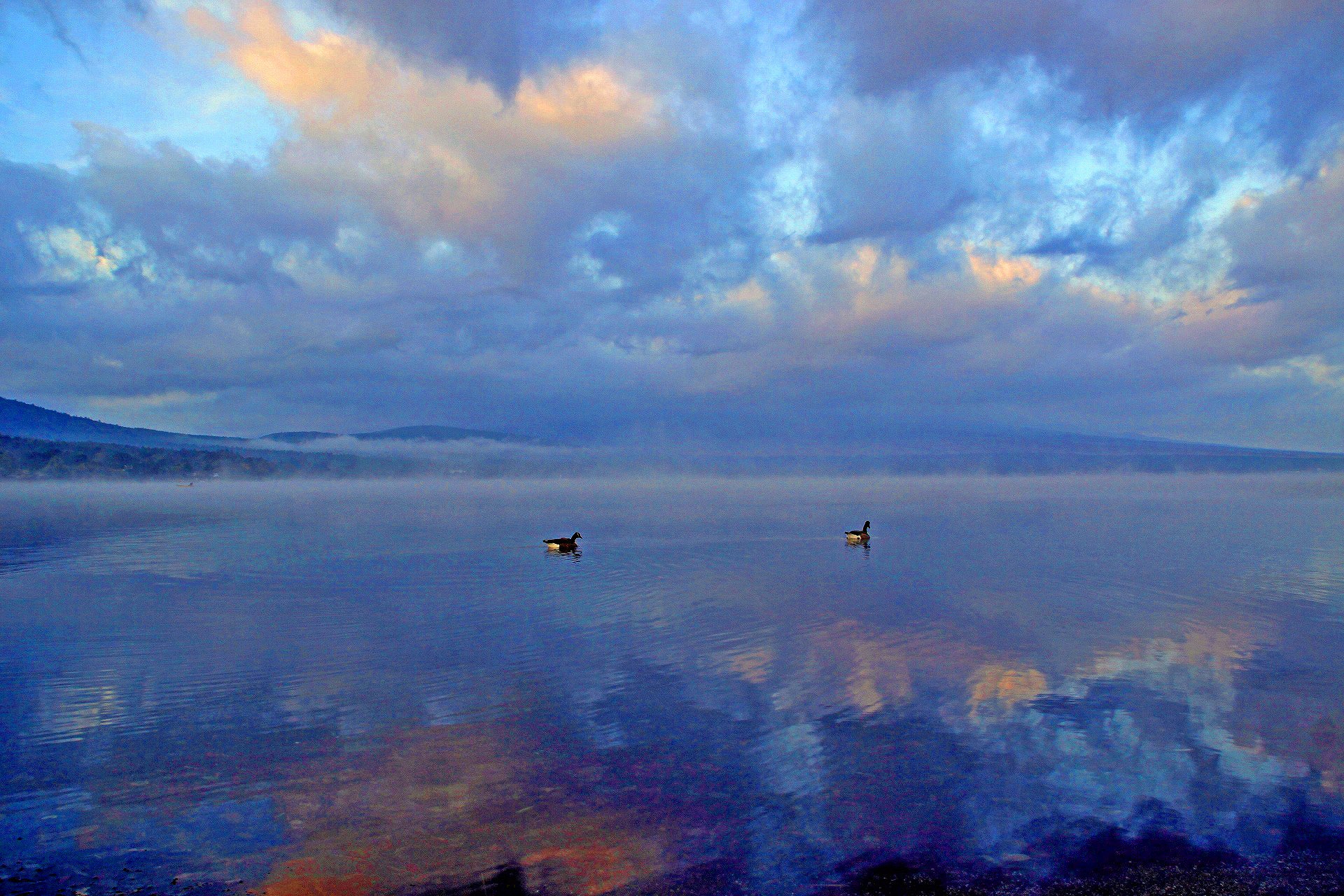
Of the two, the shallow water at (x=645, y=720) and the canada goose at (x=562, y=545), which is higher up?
the canada goose at (x=562, y=545)

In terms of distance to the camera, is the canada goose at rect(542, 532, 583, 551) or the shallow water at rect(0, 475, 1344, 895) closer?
the shallow water at rect(0, 475, 1344, 895)

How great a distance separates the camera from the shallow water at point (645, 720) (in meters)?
8.18

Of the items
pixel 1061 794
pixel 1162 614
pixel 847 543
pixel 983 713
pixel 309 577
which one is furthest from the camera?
pixel 847 543

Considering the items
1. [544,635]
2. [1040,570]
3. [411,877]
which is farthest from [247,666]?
[1040,570]

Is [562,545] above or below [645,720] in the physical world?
above

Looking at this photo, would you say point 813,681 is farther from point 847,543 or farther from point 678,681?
point 847,543

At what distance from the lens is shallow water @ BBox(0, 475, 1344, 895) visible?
26.8 feet

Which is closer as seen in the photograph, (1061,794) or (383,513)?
(1061,794)

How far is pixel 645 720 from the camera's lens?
39.0ft

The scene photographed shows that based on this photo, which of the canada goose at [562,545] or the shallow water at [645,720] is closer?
the shallow water at [645,720]

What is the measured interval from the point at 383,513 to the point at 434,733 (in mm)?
54258

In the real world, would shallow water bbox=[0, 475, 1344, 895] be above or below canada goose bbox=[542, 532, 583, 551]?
below

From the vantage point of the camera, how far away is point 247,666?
15.0 m

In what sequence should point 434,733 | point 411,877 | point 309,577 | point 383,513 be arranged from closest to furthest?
1. point 411,877
2. point 434,733
3. point 309,577
4. point 383,513
